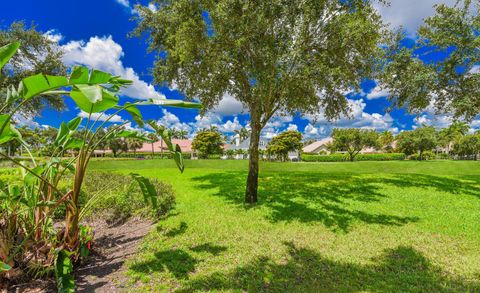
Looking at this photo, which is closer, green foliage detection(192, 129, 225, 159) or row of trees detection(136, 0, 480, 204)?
row of trees detection(136, 0, 480, 204)

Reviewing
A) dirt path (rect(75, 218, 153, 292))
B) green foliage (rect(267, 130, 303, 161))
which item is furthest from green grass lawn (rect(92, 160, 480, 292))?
green foliage (rect(267, 130, 303, 161))

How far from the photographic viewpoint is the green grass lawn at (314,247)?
11.5 ft

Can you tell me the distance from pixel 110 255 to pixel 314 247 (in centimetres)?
399

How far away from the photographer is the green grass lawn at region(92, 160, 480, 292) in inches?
137

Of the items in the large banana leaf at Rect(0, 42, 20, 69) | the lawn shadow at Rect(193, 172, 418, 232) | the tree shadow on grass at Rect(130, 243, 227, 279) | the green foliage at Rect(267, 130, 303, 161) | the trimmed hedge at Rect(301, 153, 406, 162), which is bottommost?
the tree shadow on grass at Rect(130, 243, 227, 279)

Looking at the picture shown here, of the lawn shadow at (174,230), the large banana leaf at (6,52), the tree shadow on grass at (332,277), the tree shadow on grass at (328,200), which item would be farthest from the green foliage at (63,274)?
the tree shadow on grass at (328,200)

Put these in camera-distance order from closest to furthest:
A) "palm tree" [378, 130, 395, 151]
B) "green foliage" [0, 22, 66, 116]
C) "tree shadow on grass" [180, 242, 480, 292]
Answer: "tree shadow on grass" [180, 242, 480, 292] → "green foliage" [0, 22, 66, 116] → "palm tree" [378, 130, 395, 151]

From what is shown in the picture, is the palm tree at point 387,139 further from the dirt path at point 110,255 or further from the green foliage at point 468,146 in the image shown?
the dirt path at point 110,255

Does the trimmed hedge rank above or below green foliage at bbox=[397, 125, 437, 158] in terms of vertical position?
below

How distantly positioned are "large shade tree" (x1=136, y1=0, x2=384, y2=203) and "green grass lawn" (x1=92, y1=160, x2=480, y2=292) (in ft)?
7.62

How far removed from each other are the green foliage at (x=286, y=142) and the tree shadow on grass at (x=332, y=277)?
4816cm

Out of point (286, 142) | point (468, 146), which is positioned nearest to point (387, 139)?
point (468, 146)

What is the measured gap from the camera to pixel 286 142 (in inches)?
2071

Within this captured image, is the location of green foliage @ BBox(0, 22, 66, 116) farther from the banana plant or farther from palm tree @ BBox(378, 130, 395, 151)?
palm tree @ BBox(378, 130, 395, 151)
